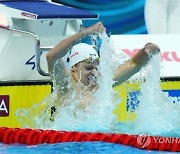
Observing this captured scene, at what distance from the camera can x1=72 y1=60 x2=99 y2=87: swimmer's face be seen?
14.0 feet

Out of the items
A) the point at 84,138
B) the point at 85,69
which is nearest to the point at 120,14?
the point at 85,69

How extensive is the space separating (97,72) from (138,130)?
45 cm

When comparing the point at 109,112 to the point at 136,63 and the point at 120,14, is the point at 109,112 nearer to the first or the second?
the point at 136,63

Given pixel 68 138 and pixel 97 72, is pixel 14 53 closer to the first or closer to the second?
pixel 97 72

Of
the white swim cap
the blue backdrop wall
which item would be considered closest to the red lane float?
the white swim cap

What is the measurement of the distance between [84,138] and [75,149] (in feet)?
0.57

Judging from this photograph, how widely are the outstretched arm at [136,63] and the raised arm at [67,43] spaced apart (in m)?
0.39

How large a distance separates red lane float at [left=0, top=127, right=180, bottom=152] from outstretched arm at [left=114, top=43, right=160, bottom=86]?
72cm

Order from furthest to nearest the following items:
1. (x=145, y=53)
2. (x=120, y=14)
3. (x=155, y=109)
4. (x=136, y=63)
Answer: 1. (x=120, y=14)
2. (x=155, y=109)
3. (x=136, y=63)
4. (x=145, y=53)

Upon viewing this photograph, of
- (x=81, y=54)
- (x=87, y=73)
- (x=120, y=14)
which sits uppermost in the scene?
(x=120, y=14)

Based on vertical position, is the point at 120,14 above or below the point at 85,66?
above

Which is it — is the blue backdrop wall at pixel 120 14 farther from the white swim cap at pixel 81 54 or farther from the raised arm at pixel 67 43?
the raised arm at pixel 67 43

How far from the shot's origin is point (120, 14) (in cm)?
720

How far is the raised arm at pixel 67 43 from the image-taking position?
394 cm
